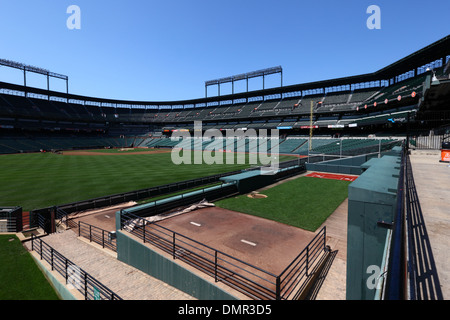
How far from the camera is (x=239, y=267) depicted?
615 cm

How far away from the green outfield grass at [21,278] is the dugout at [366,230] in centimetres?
1068

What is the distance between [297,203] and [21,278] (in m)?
15.5

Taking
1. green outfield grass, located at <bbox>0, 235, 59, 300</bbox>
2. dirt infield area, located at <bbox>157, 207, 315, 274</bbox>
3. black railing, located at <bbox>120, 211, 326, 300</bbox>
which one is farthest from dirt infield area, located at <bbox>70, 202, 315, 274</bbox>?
green outfield grass, located at <bbox>0, 235, 59, 300</bbox>

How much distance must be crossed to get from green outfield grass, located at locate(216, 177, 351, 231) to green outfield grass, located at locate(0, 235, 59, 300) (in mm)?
10017

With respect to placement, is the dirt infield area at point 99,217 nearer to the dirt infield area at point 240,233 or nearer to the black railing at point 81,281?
the dirt infield area at point 240,233


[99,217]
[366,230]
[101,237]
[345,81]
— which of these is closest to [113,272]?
[101,237]

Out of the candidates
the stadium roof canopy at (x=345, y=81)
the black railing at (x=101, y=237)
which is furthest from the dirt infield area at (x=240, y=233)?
the stadium roof canopy at (x=345, y=81)

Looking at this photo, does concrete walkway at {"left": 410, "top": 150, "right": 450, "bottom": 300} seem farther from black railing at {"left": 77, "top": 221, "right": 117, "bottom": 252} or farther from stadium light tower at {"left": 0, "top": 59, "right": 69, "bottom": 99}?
stadium light tower at {"left": 0, "top": 59, "right": 69, "bottom": 99}

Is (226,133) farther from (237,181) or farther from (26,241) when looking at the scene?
(26,241)

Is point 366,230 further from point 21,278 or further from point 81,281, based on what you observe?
point 21,278

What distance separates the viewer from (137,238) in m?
9.70

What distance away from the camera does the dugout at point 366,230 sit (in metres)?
6.03

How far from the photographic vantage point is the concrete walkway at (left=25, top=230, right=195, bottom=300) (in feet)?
25.7

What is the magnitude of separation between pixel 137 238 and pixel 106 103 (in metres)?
116
